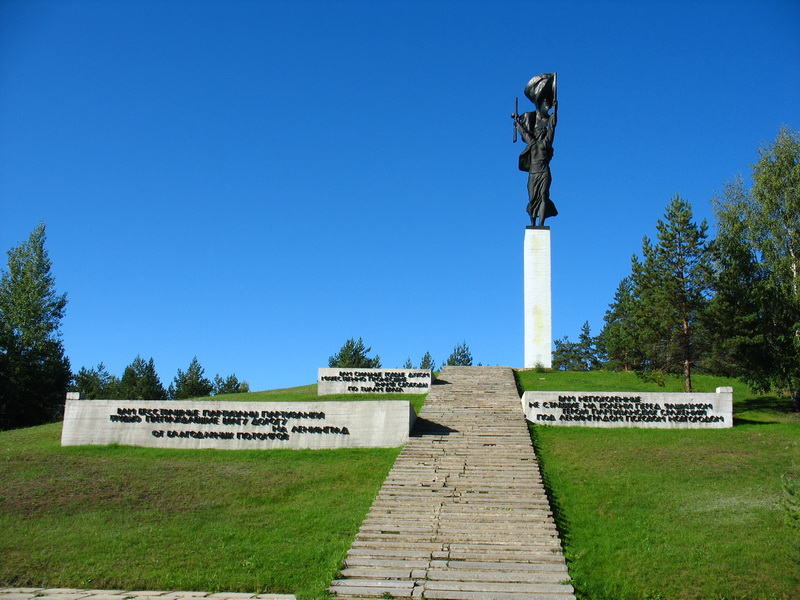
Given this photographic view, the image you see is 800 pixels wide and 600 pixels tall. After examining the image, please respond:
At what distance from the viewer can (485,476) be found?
617 inches

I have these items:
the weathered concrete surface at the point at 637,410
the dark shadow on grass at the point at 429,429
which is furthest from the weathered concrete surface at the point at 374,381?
the weathered concrete surface at the point at 637,410

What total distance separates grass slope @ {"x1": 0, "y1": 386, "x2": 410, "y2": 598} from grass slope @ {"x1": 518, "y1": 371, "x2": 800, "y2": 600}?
424 centimetres

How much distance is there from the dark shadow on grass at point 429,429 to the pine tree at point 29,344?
74.7ft

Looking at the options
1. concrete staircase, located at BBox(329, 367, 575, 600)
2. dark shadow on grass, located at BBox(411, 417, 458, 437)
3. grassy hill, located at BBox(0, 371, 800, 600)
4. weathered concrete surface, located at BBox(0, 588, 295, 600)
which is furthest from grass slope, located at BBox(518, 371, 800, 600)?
weathered concrete surface, located at BBox(0, 588, 295, 600)

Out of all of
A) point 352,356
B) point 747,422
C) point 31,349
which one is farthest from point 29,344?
point 747,422

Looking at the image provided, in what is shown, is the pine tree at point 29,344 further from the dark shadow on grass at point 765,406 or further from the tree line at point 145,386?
the dark shadow on grass at point 765,406

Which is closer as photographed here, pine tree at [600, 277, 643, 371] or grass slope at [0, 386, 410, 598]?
grass slope at [0, 386, 410, 598]

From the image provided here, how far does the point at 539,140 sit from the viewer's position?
33.2 meters

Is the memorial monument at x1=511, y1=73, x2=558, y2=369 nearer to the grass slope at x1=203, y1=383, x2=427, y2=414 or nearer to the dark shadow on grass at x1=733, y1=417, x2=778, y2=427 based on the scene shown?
the grass slope at x1=203, y1=383, x2=427, y2=414

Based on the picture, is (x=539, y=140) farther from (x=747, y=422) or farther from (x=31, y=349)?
(x=31, y=349)

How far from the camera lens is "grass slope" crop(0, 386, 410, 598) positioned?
36.7ft

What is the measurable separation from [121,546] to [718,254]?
22.5 m

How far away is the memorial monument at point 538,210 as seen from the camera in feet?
106

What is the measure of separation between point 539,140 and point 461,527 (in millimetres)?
24113
